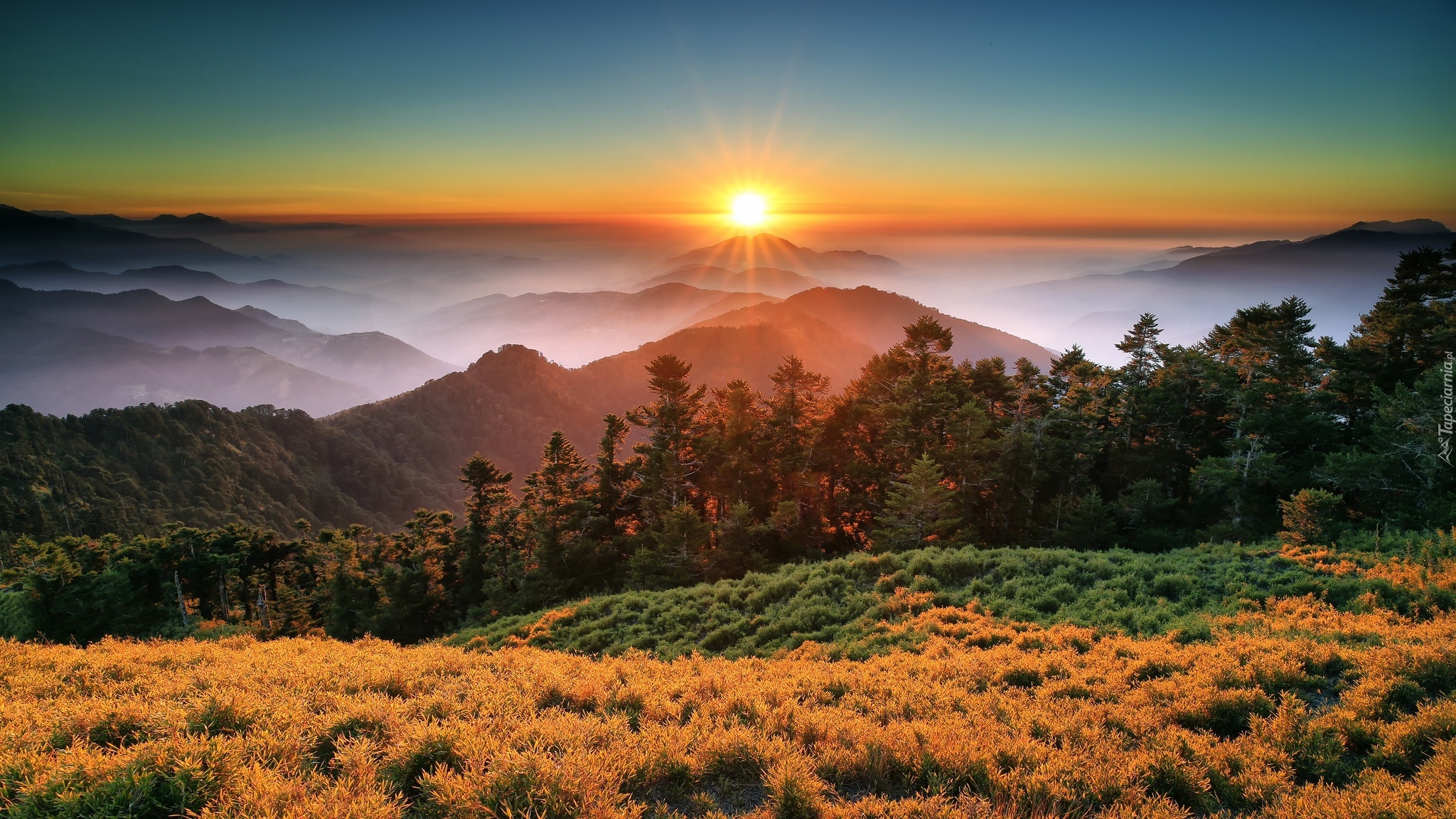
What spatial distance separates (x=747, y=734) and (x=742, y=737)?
0.27 feet

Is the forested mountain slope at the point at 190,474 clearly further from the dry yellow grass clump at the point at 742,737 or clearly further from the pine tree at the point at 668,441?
the dry yellow grass clump at the point at 742,737

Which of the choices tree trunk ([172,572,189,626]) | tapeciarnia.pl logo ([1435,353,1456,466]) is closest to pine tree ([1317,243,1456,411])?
tapeciarnia.pl logo ([1435,353,1456,466])

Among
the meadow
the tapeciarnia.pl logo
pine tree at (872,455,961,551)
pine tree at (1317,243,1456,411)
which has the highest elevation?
pine tree at (1317,243,1456,411)

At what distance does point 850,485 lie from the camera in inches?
1369

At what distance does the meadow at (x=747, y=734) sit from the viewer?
17.4 feet

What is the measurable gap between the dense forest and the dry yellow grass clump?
15086 mm

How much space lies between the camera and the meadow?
5316 mm

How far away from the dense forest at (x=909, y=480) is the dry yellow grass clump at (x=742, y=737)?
15.1 metres

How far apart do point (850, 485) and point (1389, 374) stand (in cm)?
2761

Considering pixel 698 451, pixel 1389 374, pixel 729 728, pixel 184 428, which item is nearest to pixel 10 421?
pixel 184 428

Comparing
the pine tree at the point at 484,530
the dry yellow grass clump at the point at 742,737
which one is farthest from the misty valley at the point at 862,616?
the pine tree at the point at 484,530

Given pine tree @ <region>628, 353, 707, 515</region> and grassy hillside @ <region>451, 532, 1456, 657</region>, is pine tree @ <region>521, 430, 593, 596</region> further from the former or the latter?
grassy hillside @ <region>451, 532, 1456, 657</region>

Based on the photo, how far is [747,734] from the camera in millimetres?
6695

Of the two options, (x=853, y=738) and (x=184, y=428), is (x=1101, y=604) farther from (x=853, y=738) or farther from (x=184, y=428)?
(x=184, y=428)
